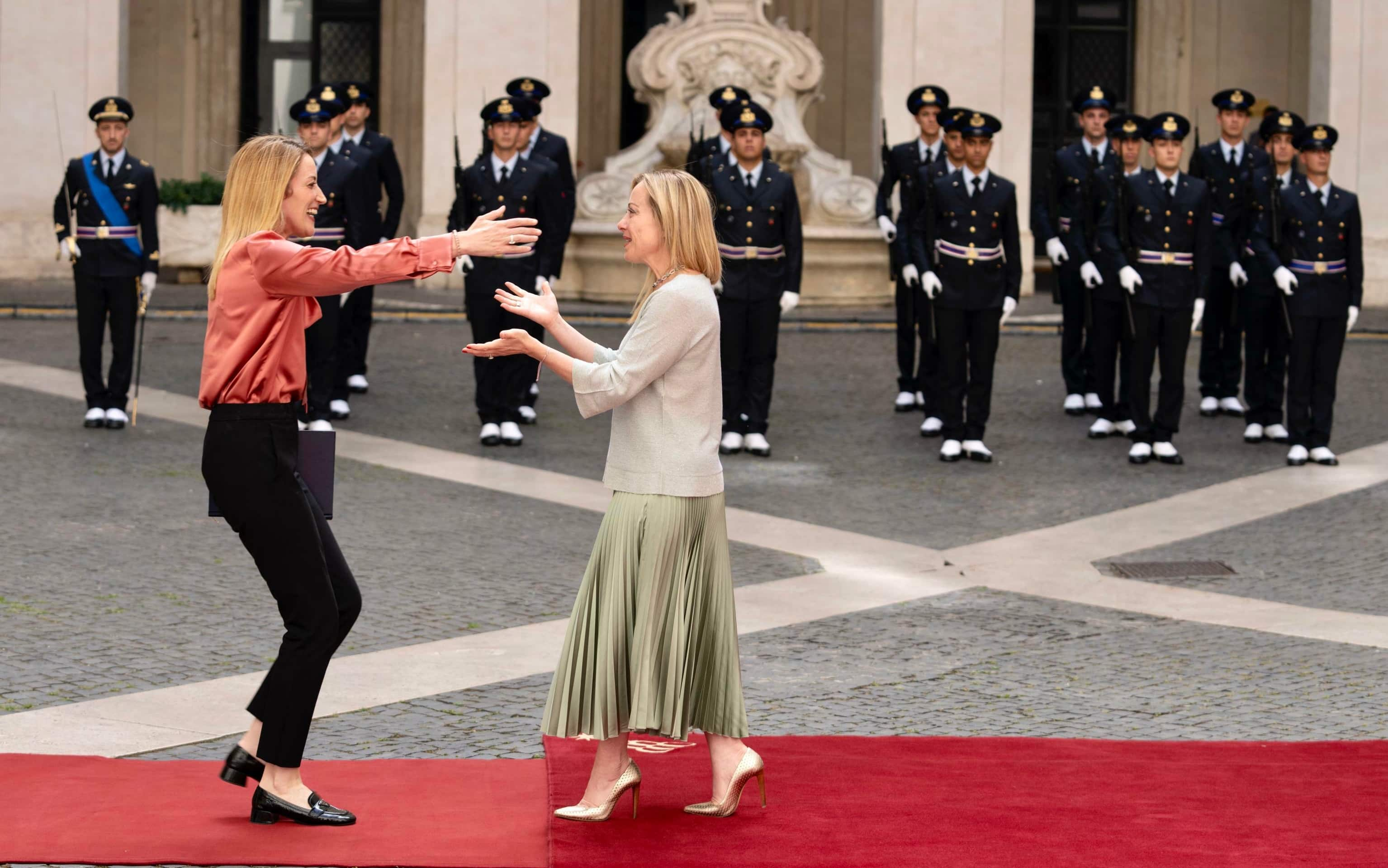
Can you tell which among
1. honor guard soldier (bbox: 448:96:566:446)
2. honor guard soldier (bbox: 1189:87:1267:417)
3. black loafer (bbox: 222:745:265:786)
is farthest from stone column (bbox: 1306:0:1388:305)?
black loafer (bbox: 222:745:265:786)

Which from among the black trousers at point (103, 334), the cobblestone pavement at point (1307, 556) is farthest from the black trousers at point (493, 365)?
the cobblestone pavement at point (1307, 556)

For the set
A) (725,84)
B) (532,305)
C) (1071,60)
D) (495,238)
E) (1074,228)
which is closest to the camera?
(495,238)

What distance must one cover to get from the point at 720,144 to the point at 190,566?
541 centimetres

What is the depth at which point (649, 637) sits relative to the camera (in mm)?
5160

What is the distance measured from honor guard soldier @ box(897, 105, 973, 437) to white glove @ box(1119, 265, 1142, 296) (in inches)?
43.6

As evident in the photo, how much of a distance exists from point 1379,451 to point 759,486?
386cm

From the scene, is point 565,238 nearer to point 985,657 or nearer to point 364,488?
point 364,488

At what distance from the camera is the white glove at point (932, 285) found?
1205 cm

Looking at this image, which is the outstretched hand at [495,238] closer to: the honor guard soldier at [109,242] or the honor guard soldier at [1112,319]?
the honor guard soldier at [109,242]

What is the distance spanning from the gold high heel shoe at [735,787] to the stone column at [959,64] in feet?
56.2

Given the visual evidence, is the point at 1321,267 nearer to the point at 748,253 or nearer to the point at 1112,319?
the point at 1112,319

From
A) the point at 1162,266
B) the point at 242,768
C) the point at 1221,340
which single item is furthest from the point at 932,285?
the point at 242,768

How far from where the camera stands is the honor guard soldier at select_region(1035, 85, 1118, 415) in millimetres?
13453

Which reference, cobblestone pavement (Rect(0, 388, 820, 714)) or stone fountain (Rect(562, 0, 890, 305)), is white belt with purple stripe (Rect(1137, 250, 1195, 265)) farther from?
Answer: stone fountain (Rect(562, 0, 890, 305))
